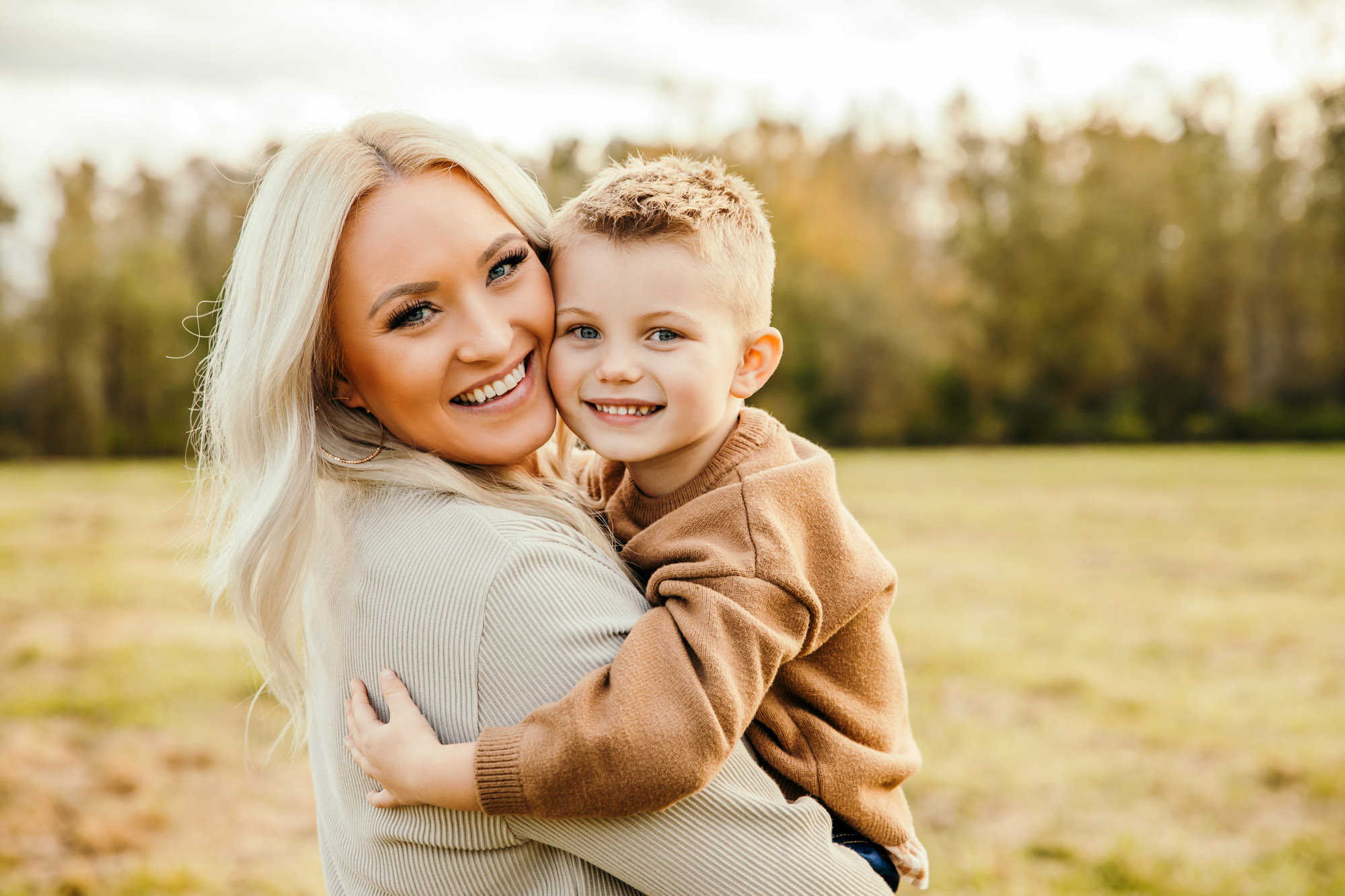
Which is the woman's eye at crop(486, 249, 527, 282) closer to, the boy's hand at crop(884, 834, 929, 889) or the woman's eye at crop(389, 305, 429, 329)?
the woman's eye at crop(389, 305, 429, 329)

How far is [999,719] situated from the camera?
21.7 feet

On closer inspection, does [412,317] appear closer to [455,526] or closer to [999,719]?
[455,526]

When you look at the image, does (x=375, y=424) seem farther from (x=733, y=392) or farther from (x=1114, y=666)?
(x=1114, y=666)

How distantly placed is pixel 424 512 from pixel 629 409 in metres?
0.44

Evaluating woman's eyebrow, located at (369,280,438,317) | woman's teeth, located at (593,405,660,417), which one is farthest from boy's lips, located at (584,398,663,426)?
woman's eyebrow, located at (369,280,438,317)

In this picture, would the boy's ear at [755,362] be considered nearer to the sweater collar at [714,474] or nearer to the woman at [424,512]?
the sweater collar at [714,474]

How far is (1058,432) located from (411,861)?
31017mm

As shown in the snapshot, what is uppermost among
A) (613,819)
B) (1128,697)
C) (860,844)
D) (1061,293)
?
(613,819)

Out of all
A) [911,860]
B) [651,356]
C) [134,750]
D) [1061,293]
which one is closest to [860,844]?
[911,860]

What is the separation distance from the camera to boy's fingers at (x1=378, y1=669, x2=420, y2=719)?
5.30ft

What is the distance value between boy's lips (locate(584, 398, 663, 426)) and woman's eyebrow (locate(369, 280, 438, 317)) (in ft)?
1.21

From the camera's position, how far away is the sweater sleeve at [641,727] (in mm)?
1445

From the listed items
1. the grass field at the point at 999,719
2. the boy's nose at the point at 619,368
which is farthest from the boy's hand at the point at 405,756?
the grass field at the point at 999,719

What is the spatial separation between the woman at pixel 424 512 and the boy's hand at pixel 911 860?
263mm
